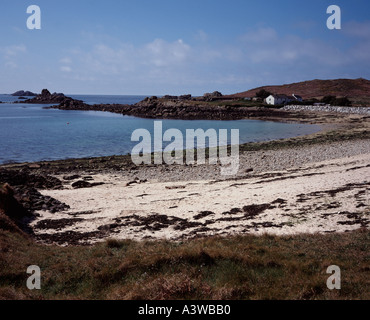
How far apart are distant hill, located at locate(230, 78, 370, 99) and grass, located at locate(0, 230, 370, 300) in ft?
431

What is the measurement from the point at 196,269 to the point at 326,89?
149 m

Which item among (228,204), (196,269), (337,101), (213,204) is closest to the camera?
(196,269)

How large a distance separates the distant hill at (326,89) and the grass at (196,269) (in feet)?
431

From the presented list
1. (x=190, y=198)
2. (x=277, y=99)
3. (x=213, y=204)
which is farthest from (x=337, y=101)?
(x=213, y=204)

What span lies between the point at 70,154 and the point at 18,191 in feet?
68.3

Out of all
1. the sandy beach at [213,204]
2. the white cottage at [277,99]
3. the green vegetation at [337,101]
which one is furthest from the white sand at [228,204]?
the white cottage at [277,99]

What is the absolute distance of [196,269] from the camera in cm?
898

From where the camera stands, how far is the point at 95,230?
50.9 feet

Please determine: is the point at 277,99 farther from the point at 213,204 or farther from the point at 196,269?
the point at 196,269

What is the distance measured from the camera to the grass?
24.9ft
